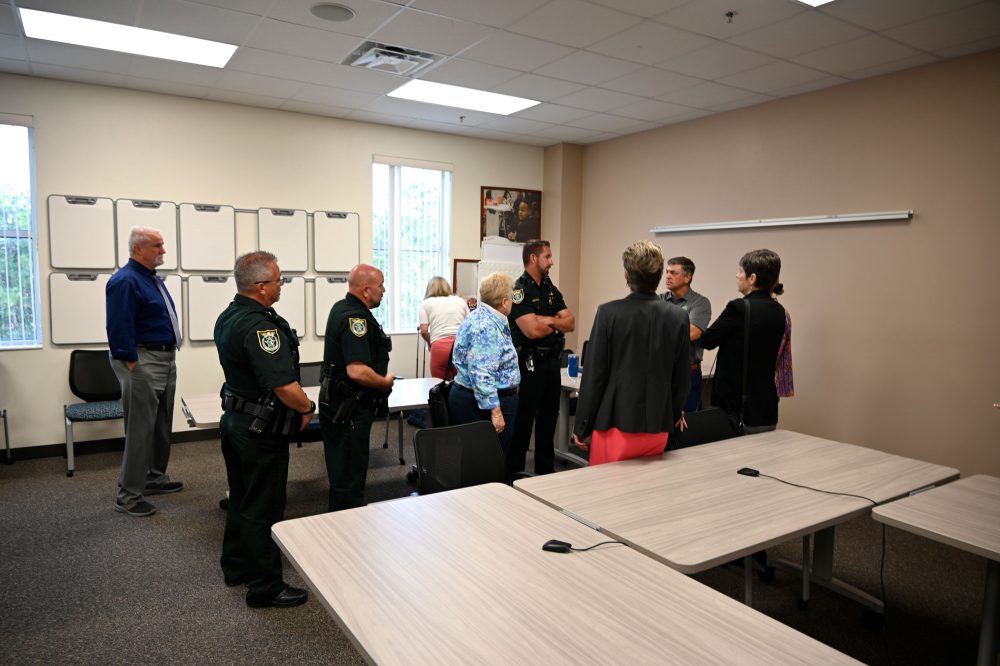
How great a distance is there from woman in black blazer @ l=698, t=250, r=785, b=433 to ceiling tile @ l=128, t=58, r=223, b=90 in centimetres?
408

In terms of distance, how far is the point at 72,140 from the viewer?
5051 millimetres

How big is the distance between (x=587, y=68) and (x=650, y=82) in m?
0.61

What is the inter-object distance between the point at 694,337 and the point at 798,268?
2095mm

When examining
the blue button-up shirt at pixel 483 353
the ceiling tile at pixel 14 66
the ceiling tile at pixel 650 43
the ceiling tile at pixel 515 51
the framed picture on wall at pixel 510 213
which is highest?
the ceiling tile at pixel 515 51

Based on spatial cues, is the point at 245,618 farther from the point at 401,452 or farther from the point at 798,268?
Answer: the point at 798,268

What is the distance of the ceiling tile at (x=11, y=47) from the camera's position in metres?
4.05

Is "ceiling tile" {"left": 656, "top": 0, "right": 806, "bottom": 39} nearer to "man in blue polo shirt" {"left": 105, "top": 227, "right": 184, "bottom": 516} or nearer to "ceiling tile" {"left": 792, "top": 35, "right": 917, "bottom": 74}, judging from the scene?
"ceiling tile" {"left": 792, "top": 35, "right": 917, "bottom": 74}

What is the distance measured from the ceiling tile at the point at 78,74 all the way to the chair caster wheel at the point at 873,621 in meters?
6.04

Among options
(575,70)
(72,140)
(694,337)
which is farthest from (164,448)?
(575,70)

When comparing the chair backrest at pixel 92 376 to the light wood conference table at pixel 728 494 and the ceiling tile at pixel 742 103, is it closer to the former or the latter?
the light wood conference table at pixel 728 494

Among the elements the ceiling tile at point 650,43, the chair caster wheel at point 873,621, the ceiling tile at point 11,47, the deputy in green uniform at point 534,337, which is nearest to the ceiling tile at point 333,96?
the ceiling tile at point 11,47

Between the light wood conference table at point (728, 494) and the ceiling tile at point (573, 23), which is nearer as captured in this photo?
the light wood conference table at point (728, 494)

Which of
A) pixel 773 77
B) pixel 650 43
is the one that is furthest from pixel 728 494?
pixel 773 77

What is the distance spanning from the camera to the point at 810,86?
16.0ft
